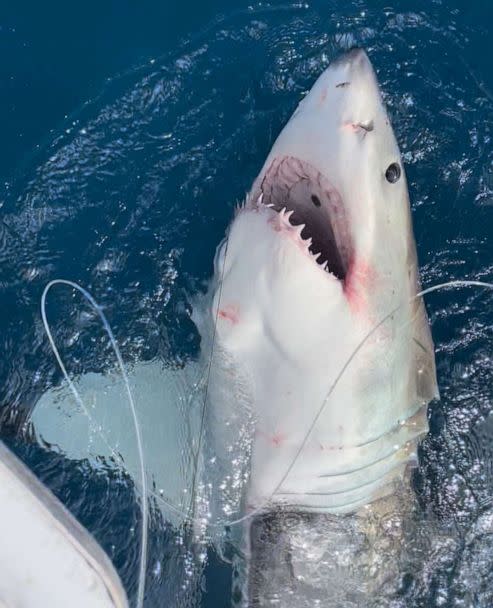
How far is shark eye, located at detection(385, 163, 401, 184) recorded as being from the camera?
2.10 metres

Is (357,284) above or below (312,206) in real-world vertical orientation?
below

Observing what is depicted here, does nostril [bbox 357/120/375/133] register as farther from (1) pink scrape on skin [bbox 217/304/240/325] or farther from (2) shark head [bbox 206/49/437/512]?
(1) pink scrape on skin [bbox 217/304/240/325]

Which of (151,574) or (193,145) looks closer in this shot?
(151,574)

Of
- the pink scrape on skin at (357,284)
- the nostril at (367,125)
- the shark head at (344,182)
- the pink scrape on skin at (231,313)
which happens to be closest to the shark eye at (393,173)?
the shark head at (344,182)

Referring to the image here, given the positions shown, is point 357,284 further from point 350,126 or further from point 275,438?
point 275,438

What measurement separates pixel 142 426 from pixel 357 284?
92cm

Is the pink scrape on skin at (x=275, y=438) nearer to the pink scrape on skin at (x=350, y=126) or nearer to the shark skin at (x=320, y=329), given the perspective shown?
the shark skin at (x=320, y=329)

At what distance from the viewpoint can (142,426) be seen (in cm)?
255

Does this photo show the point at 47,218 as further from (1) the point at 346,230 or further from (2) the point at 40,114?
(1) the point at 346,230

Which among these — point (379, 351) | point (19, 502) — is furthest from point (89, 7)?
point (19, 502)

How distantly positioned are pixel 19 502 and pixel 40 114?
209cm

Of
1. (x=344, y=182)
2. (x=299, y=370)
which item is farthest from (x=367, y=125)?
(x=299, y=370)

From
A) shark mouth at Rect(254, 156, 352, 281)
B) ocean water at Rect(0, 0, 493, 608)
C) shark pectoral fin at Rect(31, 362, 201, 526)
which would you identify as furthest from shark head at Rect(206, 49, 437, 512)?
ocean water at Rect(0, 0, 493, 608)

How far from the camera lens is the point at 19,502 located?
1.58m
